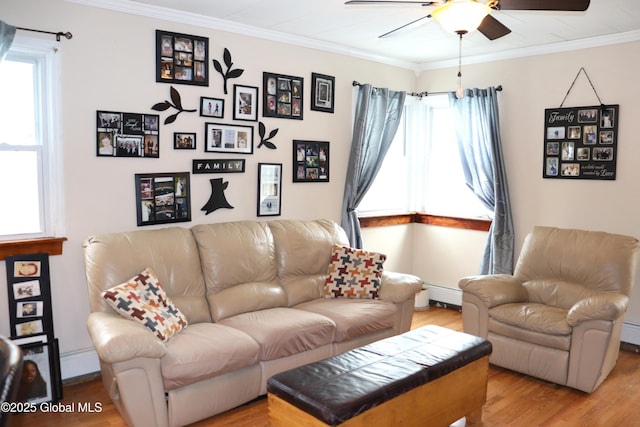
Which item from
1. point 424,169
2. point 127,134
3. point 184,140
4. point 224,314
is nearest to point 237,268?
point 224,314

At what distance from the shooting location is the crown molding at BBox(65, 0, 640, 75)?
141 inches

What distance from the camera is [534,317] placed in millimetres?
3686

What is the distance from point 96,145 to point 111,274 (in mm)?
910

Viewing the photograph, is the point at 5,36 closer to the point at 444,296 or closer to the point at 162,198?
the point at 162,198

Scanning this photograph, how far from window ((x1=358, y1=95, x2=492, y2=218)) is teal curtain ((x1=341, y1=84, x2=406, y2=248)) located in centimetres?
36

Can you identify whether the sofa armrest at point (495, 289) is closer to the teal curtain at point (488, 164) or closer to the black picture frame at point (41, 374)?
the teal curtain at point (488, 164)

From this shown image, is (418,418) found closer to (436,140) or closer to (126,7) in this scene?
(126,7)

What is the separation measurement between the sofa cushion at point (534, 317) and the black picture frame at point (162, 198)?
2.42 metres

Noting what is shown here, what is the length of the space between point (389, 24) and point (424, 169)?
207cm

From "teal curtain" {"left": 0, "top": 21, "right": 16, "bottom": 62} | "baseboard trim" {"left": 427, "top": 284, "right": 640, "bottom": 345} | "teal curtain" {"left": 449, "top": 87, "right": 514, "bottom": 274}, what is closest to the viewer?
"teal curtain" {"left": 0, "top": 21, "right": 16, "bottom": 62}

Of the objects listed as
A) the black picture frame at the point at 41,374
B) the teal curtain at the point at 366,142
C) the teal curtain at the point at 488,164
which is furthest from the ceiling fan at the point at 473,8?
the black picture frame at the point at 41,374

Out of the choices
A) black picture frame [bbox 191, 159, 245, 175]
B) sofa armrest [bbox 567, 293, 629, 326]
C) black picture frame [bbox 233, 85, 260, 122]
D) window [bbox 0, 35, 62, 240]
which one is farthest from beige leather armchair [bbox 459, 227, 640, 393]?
window [bbox 0, 35, 62, 240]

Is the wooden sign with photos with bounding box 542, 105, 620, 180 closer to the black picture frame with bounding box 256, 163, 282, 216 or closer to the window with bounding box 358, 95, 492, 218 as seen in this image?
the window with bounding box 358, 95, 492, 218

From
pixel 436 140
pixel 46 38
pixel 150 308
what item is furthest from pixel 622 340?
pixel 46 38
